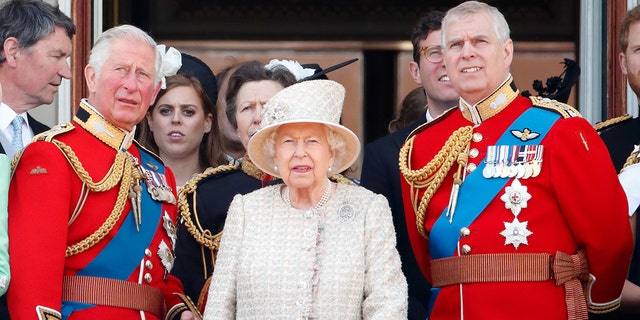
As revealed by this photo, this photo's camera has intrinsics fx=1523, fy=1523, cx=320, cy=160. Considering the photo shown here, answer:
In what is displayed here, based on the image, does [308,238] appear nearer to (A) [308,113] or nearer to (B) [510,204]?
(A) [308,113]

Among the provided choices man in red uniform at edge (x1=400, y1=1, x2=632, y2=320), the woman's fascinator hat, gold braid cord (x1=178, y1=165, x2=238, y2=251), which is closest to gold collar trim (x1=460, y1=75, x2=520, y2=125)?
man in red uniform at edge (x1=400, y1=1, x2=632, y2=320)

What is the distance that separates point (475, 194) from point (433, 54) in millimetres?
→ 1215

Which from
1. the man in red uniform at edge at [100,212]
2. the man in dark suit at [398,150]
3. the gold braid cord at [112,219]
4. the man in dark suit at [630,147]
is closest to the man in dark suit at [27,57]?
the man in red uniform at edge at [100,212]

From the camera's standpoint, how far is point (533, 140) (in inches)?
193

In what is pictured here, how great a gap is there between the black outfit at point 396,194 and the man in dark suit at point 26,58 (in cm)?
122

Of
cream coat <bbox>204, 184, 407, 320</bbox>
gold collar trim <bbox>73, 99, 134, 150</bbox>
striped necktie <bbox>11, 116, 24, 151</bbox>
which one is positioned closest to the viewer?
cream coat <bbox>204, 184, 407, 320</bbox>

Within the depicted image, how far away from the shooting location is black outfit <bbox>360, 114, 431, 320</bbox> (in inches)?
213

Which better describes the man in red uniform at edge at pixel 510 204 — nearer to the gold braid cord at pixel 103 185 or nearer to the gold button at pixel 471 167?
the gold button at pixel 471 167

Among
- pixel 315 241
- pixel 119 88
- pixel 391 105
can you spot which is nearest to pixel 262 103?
pixel 119 88

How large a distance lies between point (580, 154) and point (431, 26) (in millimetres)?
A: 1396

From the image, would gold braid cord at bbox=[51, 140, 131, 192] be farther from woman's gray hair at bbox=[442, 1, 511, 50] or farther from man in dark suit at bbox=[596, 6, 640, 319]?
man in dark suit at bbox=[596, 6, 640, 319]

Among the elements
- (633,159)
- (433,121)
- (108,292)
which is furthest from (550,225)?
(108,292)

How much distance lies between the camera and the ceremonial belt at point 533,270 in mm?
4789

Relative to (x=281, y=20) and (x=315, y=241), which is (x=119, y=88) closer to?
(x=315, y=241)
